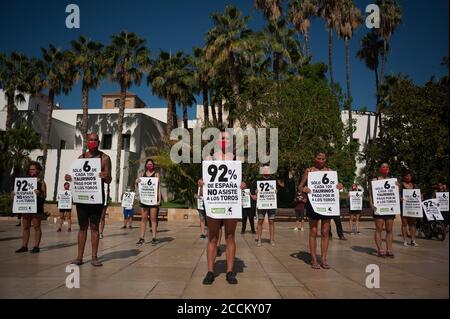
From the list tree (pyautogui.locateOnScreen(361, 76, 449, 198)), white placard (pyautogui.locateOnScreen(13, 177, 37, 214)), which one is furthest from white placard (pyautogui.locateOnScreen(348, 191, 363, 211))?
white placard (pyautogui.locateOnScreen(13, 177, 37, 214))

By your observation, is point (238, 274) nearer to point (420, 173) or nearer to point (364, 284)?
point (364, 284)

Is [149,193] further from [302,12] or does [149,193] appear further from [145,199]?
[302,12]

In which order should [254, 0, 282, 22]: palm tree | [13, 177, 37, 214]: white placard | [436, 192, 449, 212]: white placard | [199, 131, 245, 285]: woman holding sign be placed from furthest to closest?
[254, 0, 282, 22]: palm tree < [436, 192, 449, 212]: white placard < [13, 177, 37, 214]: white placard < [199, 131, 245, 285]: woman holding sign

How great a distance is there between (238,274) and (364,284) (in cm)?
195

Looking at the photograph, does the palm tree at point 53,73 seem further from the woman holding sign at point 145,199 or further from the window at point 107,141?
the woman holding sign at point 145,199

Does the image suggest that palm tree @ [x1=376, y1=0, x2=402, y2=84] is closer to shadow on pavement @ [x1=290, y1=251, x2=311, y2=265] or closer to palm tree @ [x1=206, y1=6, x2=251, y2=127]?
palm tree @ [x1=206, y1=6, x2=251, y2=127]

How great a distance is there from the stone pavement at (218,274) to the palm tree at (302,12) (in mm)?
28519

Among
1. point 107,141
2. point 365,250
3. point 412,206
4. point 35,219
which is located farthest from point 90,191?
point 107,141

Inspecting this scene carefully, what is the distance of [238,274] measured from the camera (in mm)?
6043

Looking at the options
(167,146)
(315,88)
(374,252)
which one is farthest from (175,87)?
(374,252)

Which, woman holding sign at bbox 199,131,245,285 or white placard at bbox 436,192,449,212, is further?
white placard at bbox 436,192,449,212

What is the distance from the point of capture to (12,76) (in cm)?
3180

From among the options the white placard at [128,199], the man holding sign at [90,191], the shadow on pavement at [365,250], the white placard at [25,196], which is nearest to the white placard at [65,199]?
the white placard at [128,199]

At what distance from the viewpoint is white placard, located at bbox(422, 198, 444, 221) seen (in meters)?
11.9
